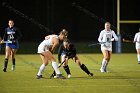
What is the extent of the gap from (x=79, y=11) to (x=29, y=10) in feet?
10.1

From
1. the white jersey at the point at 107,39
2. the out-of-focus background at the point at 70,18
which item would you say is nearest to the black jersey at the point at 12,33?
the white jersey at the point at 107,39

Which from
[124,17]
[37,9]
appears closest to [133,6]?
[124,17]

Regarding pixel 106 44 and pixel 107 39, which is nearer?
pixel 106 44

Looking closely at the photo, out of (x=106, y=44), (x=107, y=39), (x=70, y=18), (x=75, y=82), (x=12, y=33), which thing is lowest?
(x=75, y=82)

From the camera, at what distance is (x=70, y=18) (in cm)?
3184

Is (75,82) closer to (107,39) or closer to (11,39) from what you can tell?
(107,39)

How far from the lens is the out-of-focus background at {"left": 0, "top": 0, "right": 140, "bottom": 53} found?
101 feet

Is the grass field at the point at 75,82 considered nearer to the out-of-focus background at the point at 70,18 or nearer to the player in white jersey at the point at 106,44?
the player in white jersey at the point at 106,44

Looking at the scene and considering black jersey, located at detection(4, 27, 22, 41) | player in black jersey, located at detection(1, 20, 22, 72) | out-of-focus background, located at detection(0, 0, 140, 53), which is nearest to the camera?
player in black jersey, located at detection(1, 20, 22, 72)

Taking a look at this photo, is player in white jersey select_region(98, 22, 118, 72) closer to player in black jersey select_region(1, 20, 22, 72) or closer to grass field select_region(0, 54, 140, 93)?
grass field select_region(0, 54, 140, 93)

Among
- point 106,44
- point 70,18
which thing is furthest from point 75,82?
point 70,18

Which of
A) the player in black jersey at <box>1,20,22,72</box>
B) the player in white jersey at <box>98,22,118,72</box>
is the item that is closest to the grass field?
the player in white jersey at <box>98,22,118,72</box>

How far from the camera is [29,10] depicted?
3130 centimetres

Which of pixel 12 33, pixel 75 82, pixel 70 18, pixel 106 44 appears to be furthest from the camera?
pixel 70 18
